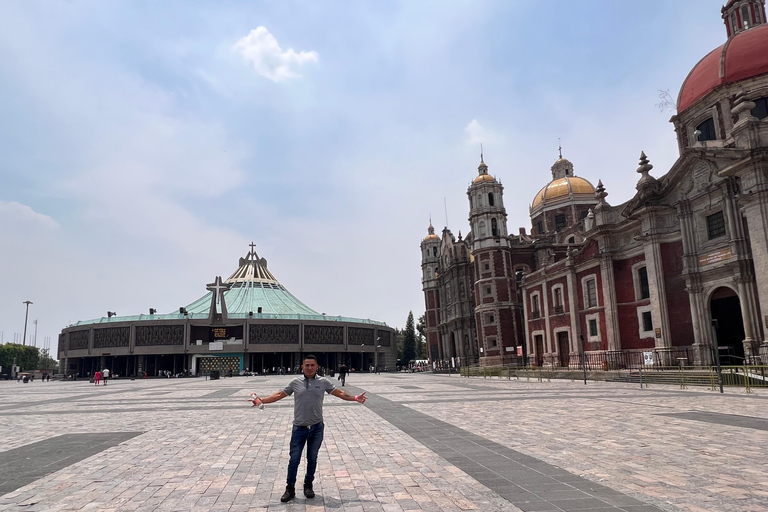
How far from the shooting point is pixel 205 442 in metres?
10.4

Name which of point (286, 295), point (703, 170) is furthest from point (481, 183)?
point (286, 295)

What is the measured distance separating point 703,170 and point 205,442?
31309mm

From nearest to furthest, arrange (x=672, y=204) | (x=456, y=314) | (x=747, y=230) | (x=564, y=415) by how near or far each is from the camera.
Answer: (x=564, y=415) → (x=747, y=230) → (x=672, y=204) → (x=456, y=314)

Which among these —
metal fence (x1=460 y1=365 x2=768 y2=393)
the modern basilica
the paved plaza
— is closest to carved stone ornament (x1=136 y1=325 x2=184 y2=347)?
the modern basilica

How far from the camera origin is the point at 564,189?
6303 cm

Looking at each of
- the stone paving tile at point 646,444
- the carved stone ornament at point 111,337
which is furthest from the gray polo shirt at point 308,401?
the carved stone ornament at point 111,337

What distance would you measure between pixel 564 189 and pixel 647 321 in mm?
29857

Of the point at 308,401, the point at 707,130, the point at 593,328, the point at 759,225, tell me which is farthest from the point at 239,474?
the point at 707,130

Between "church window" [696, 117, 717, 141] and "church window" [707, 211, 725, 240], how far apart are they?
857cm

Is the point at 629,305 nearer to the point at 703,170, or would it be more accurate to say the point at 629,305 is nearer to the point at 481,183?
the point at 703,170

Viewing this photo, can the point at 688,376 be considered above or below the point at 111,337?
below

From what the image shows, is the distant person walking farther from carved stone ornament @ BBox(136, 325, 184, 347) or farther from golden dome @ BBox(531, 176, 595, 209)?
carved stone ornament @ BBox(136, 325, 184, 347)

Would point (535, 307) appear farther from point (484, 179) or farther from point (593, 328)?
point (484, 179)

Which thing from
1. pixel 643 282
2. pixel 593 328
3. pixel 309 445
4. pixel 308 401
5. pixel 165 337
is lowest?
pixel 309 445
